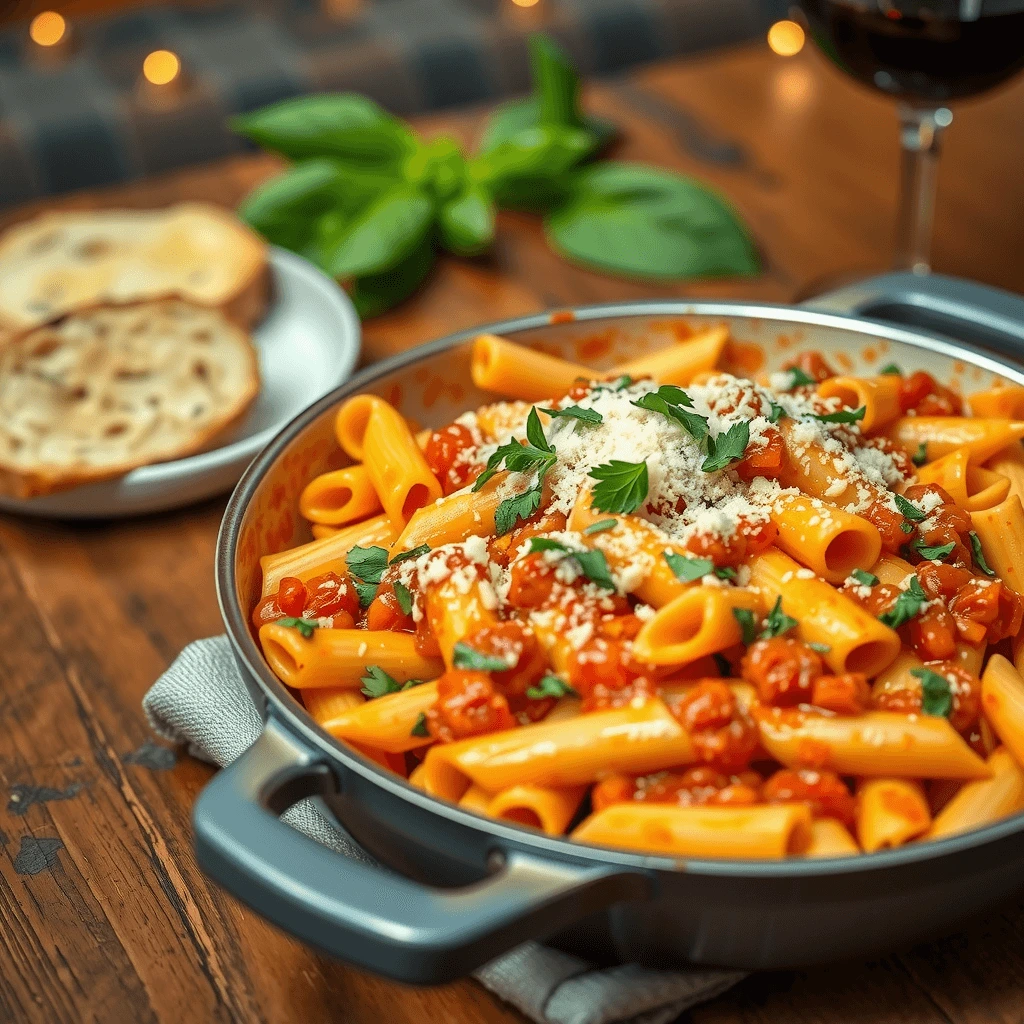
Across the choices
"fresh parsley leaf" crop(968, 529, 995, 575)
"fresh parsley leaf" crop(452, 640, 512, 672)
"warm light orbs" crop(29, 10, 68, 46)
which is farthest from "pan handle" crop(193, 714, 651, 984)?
"warm light orbs" crop(29, 10, 68, 46)

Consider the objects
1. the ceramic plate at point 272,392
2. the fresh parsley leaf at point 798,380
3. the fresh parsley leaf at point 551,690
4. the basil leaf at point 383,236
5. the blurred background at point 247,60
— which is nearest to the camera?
the fresh parsley leaf at point 551,690

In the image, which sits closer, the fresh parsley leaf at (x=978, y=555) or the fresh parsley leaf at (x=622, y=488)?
the fresh parsley leaf at (x=622, y=488)

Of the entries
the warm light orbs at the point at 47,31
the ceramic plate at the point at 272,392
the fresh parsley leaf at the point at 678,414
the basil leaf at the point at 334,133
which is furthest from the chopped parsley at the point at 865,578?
the warm light orbs at the point at 47,31

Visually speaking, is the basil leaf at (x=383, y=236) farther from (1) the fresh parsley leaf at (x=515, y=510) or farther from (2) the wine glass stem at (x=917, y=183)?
(1) the fresh parsley leaf at (x=515, y=510)

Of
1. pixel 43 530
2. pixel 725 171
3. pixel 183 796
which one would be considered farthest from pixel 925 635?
pixel 725 171

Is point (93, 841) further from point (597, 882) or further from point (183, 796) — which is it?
point (597, 882)

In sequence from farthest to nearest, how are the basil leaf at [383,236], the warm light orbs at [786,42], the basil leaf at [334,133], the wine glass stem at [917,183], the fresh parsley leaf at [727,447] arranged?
1. the warm light orbs at [786,42]
2. the basil leaf at [334,133]
3. the basil leaf at [383,236]
4. the wine glass stem at [917,183]
5. the fresh parsley leaf at [727,447]

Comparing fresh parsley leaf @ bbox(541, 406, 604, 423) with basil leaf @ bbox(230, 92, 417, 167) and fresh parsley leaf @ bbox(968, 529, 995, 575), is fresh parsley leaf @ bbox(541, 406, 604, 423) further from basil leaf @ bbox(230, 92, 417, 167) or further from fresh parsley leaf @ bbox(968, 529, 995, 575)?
basil leaf @ bbox(230, 92, 417, 167)

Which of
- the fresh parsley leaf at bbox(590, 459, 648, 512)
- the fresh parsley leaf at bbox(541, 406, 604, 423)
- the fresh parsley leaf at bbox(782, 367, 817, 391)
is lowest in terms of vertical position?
the fresh parsley leaf at bbox(782, 367, 817, 391)
